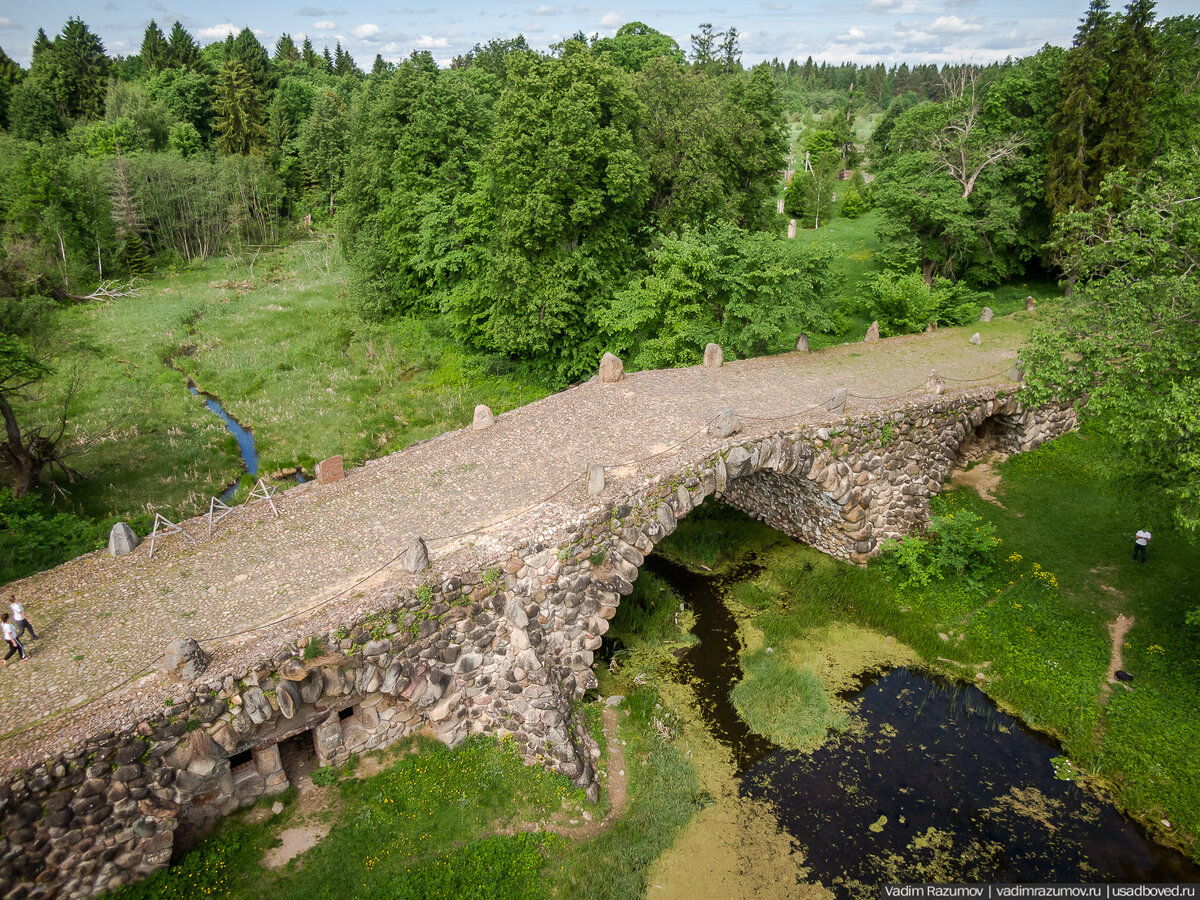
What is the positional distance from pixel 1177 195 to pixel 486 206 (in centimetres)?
2788

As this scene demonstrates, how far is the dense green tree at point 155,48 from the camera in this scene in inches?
3622

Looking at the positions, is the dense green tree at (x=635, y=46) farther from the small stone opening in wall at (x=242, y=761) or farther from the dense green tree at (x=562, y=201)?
the small stone opening in wall at (x=242, y=761)

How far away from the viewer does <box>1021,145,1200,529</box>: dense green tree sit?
15.9 metres

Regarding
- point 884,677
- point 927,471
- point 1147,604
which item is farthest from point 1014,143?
point 884,677

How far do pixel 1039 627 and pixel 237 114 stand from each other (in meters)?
91.9

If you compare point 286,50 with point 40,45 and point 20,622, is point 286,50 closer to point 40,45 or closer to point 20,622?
point 40,45

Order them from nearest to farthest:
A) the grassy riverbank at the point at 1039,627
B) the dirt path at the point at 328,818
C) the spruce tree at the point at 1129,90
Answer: the dirt path at the point at 328,818, the grassy riverbank at the point at 1039,627, the spruce tree at the point at 1129,90

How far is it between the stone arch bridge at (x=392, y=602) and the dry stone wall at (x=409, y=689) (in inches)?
1.9

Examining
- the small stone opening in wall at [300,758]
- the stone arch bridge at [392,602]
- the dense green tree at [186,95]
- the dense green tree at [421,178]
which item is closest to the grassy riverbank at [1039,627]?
the stone arch bridge at [392,602]

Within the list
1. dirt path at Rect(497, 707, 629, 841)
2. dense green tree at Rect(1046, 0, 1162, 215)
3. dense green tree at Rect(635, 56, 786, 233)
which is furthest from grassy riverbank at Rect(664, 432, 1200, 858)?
dense green tree at Rect(1046, 0, 1162, 215)

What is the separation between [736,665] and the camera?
20875 millimetres

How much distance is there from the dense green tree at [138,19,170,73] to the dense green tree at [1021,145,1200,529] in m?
111

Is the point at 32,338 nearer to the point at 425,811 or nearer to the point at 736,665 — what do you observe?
the point at 425,811

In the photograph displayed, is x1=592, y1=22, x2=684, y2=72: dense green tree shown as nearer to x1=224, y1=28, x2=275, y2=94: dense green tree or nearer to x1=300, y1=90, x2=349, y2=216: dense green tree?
x1=300, y1=90, x2=349, y2=216: dense green tree
